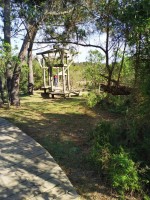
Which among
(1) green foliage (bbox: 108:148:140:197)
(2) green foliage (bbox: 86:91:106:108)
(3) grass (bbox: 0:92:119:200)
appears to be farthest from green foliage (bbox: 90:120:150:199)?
(2) green foliage (bbox: 86:91:106:108)

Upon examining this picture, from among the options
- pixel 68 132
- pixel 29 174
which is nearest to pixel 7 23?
pixel 68 132

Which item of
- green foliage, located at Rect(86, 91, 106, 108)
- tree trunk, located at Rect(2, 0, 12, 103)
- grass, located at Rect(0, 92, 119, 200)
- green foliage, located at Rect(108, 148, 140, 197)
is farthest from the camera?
green foliage, located at Rect(86, 91, 106, 108)

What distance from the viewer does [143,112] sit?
5262 mm

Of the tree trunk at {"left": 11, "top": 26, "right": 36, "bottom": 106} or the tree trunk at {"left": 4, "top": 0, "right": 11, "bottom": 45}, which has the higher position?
the tree trunk at {"left": 4, "top": 0, "right": 11, "bottom": 45}

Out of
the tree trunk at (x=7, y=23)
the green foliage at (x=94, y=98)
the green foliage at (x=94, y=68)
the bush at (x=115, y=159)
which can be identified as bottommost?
the bush at (x=115, y=159)

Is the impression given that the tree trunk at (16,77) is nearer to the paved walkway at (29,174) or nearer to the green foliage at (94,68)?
the green foliage at (94,68)

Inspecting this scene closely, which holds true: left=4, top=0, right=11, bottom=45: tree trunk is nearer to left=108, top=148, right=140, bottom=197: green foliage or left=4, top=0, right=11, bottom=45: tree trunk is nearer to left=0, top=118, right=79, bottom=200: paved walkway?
left=0, top=118, right=79, bottom=200: paved walkway

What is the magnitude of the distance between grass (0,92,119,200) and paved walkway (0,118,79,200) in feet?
0.71

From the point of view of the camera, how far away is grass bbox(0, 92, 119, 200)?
15.6ft

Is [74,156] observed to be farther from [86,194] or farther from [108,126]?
[86,194]

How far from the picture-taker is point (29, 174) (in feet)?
15.9

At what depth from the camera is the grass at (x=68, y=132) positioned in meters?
4.76

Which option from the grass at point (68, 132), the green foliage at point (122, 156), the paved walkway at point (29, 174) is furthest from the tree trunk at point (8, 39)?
the green foliage at point (122, 156)

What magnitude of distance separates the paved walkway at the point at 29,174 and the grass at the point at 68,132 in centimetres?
21
